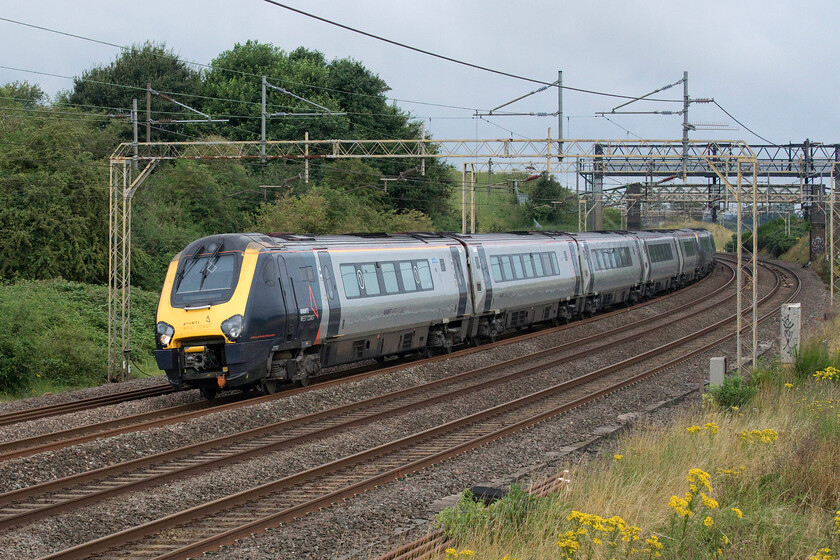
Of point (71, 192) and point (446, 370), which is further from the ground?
point (71, 192)

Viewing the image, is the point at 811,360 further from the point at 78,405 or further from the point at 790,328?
the point at 78,405

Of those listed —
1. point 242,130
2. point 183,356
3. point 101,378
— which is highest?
point 242,130

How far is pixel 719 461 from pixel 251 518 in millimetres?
4933

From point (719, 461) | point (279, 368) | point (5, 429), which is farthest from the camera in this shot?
point (279, 368)

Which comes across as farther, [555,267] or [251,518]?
[555,267]

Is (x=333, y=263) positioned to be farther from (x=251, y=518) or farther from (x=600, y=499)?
(x=600, y=499)

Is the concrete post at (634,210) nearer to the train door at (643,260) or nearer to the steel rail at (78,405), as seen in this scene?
the train door at (643,260)

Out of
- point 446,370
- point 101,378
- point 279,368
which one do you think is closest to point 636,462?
point 279,368

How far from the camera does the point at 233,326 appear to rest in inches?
602

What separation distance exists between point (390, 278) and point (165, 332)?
17.5 feet

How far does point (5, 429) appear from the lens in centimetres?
1361

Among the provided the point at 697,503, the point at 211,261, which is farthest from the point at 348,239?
the point at 697,503

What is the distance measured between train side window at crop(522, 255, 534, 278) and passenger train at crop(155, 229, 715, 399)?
0.03 m

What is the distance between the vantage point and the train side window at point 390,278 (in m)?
19.3
